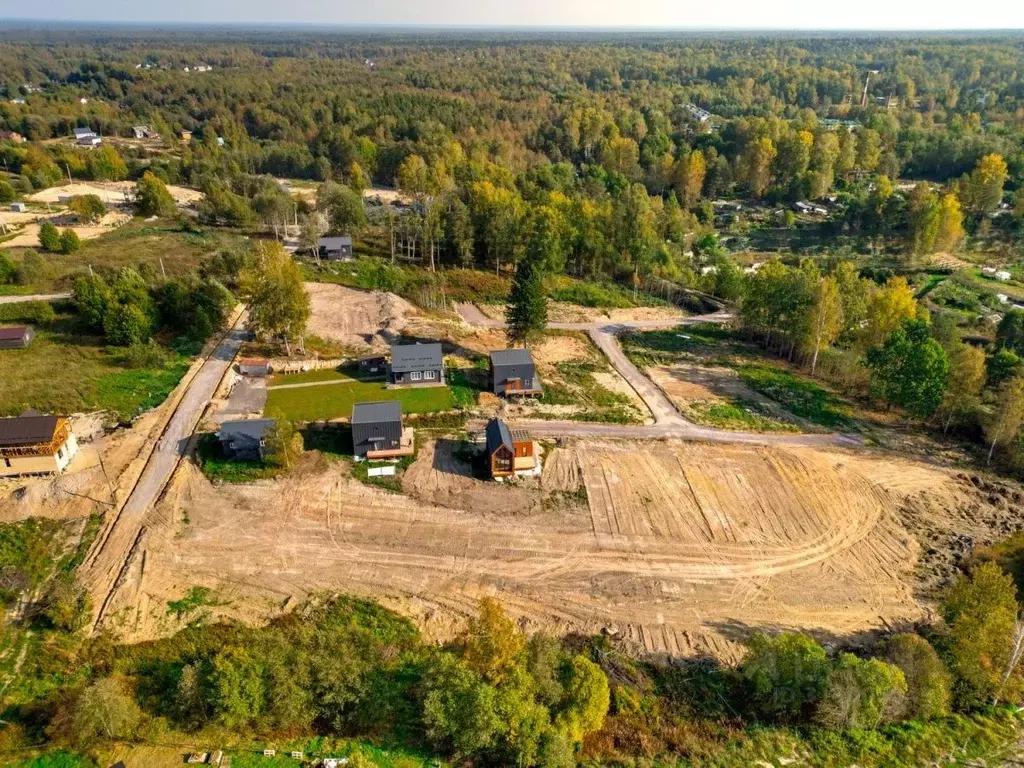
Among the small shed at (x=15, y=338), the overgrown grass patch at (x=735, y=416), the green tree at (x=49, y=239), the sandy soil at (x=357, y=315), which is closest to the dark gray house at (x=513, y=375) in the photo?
the overgrown grass patch at (x=735, y=416)

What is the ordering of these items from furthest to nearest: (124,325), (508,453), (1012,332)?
1. (1012,332)
2. (124,325)
3. (508,453)

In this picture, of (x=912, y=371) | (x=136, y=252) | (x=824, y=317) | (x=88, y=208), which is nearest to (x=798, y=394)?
(x=824, y=317)

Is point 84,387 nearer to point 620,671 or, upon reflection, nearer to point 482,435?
point 482,435

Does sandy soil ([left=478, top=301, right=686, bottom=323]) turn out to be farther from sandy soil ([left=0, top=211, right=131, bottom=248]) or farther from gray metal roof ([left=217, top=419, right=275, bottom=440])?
sandy soil ([left=0, top=211, right=131, bottom=248])

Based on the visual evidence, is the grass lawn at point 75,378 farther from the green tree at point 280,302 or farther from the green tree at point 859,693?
the green tree at point 859,693

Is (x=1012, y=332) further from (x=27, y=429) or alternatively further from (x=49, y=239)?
(x=49, y=239)

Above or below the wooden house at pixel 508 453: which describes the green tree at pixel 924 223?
above
